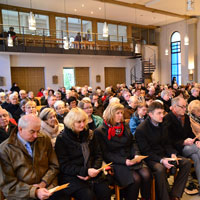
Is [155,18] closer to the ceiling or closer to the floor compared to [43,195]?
closer to the ceiling

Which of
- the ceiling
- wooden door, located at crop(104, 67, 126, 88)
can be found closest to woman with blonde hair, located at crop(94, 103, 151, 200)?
the ceiling

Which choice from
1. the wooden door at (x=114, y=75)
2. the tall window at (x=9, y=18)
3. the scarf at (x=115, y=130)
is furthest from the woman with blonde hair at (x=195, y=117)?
the wooden door at (x=114, y=75)

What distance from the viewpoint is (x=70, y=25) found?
15.3 m

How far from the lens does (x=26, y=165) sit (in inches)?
83.9

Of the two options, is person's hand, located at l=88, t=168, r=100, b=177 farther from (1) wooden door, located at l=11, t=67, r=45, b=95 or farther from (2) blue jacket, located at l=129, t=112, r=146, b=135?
(1) wooden door, located at l=11, t=67, r=45, b=95

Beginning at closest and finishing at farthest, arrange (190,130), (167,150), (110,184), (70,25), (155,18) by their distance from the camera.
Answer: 1. (110,184)
2. (167,150)
3. (190,130)
4. (70,25)
5. (155,18)

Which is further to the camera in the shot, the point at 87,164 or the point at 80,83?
the point at 80,83

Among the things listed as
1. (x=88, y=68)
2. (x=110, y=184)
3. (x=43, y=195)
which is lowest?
(x=110, y=184)

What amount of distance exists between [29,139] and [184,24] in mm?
18136

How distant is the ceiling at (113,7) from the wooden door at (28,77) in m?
3.99

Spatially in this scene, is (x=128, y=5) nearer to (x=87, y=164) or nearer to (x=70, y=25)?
(x=70, y=25)

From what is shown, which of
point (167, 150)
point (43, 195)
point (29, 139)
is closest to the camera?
point (43, 195)

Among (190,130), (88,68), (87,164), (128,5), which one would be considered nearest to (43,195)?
(87,164)

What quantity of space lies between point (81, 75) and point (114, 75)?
3.02 m
